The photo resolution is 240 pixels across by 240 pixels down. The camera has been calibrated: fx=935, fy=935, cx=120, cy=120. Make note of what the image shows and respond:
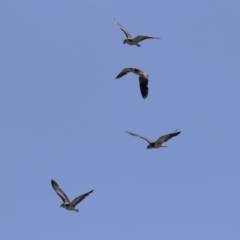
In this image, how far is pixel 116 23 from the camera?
54.1 meters

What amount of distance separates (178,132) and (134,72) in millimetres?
7002

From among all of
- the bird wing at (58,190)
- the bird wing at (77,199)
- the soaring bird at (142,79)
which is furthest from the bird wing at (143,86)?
the bird wing at (58,190)

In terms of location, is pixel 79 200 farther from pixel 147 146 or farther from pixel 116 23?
pixel 116 23

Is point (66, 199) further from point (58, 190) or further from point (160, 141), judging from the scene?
point (160, 141)

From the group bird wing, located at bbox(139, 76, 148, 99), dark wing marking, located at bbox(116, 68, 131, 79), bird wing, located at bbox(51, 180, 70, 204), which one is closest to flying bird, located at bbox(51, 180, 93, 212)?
bird wing, located at bbox(51, 180, 70, 204)

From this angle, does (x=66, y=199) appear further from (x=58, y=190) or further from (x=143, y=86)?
(x=143, y=86)

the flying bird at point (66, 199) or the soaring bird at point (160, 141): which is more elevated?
the soaring bird at point (160, 141)

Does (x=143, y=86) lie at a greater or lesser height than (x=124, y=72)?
lesser

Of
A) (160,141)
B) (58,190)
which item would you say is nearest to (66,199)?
(58,190)

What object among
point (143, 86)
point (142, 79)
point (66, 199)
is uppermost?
point (142, 79)

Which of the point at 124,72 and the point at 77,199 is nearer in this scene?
the point at 77,199

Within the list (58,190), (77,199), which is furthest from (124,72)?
(77,199)

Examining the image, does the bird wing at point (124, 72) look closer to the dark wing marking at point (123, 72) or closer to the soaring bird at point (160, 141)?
the dark wing marking at point (123, 72)

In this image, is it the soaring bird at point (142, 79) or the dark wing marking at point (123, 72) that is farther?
the dark wing marking at point (123, 72)
